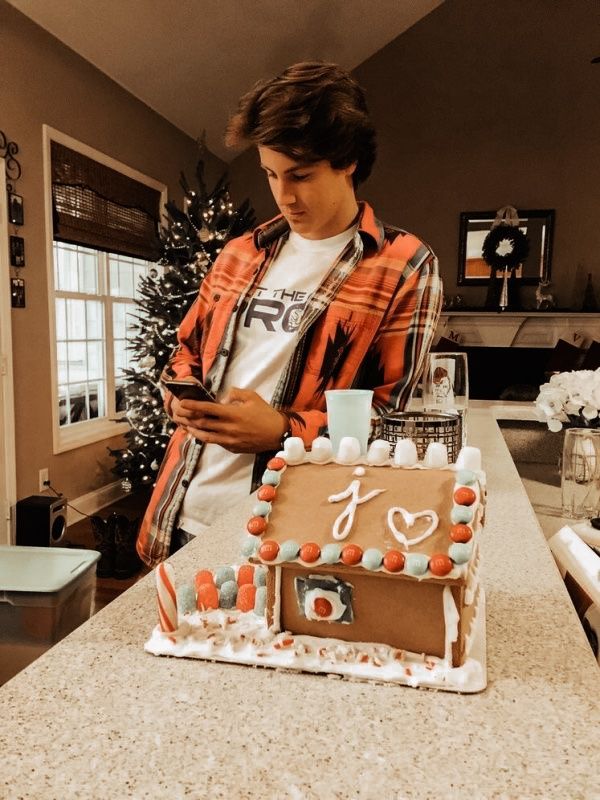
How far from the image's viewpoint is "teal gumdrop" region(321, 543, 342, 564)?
585mm

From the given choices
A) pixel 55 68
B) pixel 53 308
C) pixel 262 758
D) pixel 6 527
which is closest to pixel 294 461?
pixel 262 758

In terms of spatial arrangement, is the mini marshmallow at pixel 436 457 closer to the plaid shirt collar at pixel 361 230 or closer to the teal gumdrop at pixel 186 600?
the teal gumdrop at pixel 186 600

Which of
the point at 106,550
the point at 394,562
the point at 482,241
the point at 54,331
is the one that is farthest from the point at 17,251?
the point at 482,241

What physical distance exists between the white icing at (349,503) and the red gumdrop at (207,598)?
0.18 metres

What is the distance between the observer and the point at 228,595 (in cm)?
71

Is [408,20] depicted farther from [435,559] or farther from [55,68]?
[435,559]

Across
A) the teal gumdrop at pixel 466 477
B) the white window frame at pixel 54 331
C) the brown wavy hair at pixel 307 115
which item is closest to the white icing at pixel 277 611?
the teal gumdrop at pixel 466 477

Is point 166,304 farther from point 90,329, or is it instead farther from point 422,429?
point 422,429

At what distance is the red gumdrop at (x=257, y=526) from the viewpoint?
0.62 metres

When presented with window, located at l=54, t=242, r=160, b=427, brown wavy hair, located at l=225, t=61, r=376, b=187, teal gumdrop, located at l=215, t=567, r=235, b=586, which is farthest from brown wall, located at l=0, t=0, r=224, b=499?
teal gumdrop, located at l=215, t=567, r=235, b=586

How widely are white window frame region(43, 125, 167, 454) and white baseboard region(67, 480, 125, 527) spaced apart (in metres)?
0.36

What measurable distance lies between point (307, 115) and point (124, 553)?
→ 2.90 m

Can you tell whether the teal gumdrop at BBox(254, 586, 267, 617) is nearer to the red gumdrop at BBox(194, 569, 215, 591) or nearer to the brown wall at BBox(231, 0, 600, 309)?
the red gumdrop at BBox(194, 569, 215, 591)

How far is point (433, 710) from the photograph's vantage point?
52 cm
